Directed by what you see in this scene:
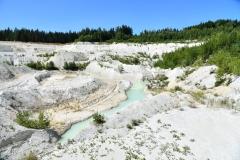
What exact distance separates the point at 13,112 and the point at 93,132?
853 cm

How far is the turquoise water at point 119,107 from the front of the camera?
1516cm

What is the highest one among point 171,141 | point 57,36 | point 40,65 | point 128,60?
point 57,36

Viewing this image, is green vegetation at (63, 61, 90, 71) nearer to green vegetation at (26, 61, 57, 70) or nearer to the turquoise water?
green vegetation at (26, 61, 57, 70)

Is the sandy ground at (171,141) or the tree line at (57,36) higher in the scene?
the tree line at (57,36)

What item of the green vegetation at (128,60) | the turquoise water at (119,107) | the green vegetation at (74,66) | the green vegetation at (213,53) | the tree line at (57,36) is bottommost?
the turquoise water at (119,107)

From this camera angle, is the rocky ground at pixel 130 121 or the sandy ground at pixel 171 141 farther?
the rocky ground at pixel 130 121

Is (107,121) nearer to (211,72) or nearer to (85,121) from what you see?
(85,121)

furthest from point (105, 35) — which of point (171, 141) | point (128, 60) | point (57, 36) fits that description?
point (171, 141)

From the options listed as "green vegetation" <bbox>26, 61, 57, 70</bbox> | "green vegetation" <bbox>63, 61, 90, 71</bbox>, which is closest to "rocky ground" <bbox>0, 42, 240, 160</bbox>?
"green vegetation" <bbox>26, 61, 57, 70</bbox>

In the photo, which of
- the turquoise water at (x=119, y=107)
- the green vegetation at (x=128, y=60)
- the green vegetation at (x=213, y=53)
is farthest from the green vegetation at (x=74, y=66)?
the green vegetation at (x=213, y=53)

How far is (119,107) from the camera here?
72.4 ft

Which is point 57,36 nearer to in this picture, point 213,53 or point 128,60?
point 128,60

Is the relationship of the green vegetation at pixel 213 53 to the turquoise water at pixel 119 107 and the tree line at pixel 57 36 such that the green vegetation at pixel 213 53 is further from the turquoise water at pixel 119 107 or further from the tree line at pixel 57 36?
the tree line at pixel 57 36

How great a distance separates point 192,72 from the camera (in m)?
31.5
